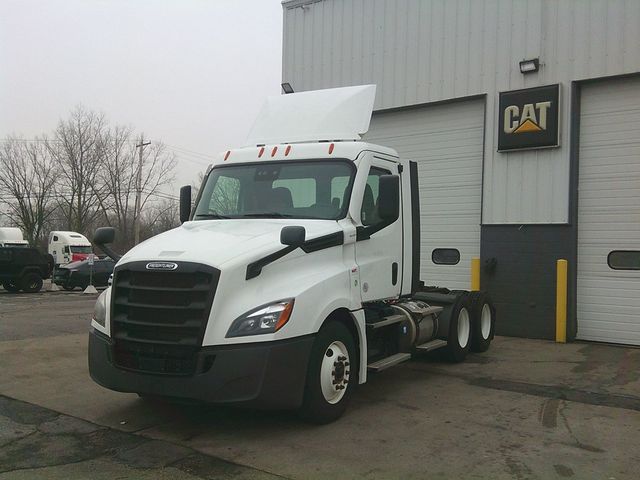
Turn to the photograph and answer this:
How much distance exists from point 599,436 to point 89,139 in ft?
175

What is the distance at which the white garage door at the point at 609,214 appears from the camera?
10273mm

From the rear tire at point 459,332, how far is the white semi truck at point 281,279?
1046mm

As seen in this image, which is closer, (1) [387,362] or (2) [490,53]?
(1) [387,362]

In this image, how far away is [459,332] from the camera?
28.4 feet

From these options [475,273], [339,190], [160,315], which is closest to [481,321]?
[475,273]

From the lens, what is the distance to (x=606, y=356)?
9.33 m

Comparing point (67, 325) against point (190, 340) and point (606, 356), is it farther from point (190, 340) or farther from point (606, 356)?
point (606, 356)

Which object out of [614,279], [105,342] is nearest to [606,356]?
[614,279]

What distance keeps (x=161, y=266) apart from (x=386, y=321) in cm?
267

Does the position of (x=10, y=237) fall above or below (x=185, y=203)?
below

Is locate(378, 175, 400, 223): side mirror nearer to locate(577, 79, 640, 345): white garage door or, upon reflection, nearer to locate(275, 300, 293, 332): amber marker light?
locate(275, 300, 293, 332): amber marker light

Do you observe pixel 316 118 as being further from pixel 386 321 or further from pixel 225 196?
pixel 386 321

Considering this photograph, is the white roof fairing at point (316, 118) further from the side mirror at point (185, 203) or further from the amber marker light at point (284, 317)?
the amber marker light at point (284, 317)

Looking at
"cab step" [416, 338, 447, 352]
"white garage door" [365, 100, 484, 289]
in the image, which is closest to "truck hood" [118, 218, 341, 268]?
"cab step" [416, 338, 447, 352]
